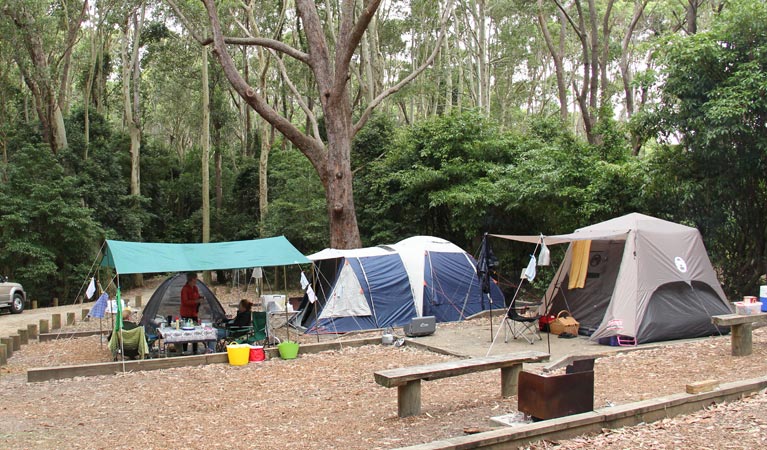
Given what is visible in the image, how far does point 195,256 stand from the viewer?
10086 millimetres

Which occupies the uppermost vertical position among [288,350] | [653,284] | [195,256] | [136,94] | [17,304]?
[136,94]

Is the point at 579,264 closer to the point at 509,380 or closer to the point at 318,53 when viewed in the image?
the point at 509,380

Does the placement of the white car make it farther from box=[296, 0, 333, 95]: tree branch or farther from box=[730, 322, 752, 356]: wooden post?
box=[730, 322, 752, 356]: wooden post

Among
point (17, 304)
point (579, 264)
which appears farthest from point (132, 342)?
point (17, 304)

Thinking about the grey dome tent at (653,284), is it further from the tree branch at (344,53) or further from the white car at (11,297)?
the white car at (11,297)

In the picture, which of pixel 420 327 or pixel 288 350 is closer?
pixel 288 350

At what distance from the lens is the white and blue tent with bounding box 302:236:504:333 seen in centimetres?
1189

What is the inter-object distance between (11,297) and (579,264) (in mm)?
14712

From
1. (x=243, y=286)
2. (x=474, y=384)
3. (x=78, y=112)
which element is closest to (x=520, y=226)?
(x=474, y=384)

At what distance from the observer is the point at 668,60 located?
37.1 feet

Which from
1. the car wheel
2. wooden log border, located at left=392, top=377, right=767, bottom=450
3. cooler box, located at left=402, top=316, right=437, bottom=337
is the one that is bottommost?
the car wheel

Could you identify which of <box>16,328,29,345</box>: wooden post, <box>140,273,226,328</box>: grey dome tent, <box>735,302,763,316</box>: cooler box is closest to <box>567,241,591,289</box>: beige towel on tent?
<box>735,302,763,316</box>: cooler box

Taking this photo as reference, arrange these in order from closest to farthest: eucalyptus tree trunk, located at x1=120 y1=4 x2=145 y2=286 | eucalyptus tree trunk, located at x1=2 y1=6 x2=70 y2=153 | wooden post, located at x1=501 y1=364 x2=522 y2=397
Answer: wooden post, located at x1=501 y1=364 x2=522 y2=397 → eucalyptus tree trunk, located at x1=2 y1=6 x2=70 y2=153 → eucalyptus tree trunk, located at x1=120 y1=4 x2=145 y2=286

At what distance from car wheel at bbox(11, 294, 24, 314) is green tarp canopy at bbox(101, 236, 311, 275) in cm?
805
